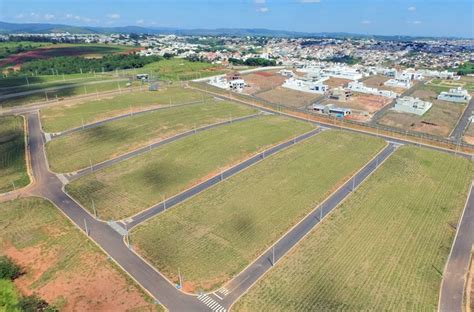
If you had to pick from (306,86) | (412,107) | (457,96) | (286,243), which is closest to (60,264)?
(286,243)

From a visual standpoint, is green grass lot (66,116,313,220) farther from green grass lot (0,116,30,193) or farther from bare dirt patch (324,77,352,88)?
bare dirt patch (324,77,352,88)

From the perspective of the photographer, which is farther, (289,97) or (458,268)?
(289,97)

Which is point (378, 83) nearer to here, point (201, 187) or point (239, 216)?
point (201, 187)

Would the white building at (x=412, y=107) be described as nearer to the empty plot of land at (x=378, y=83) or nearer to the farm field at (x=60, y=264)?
the empty plot of land at (x=378, y=83)

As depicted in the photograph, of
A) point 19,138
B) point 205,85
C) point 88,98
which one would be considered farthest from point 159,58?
point 19,138

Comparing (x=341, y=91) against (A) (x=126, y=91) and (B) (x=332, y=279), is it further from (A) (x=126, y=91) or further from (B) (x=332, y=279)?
(B) (x=332, y=279)

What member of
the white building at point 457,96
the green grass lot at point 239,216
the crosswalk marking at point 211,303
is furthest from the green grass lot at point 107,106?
the white building at point 457,96

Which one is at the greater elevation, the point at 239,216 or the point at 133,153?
the point at 133,153

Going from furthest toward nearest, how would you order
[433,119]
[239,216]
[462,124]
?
[433,119] → [462,124] → [239,216]
